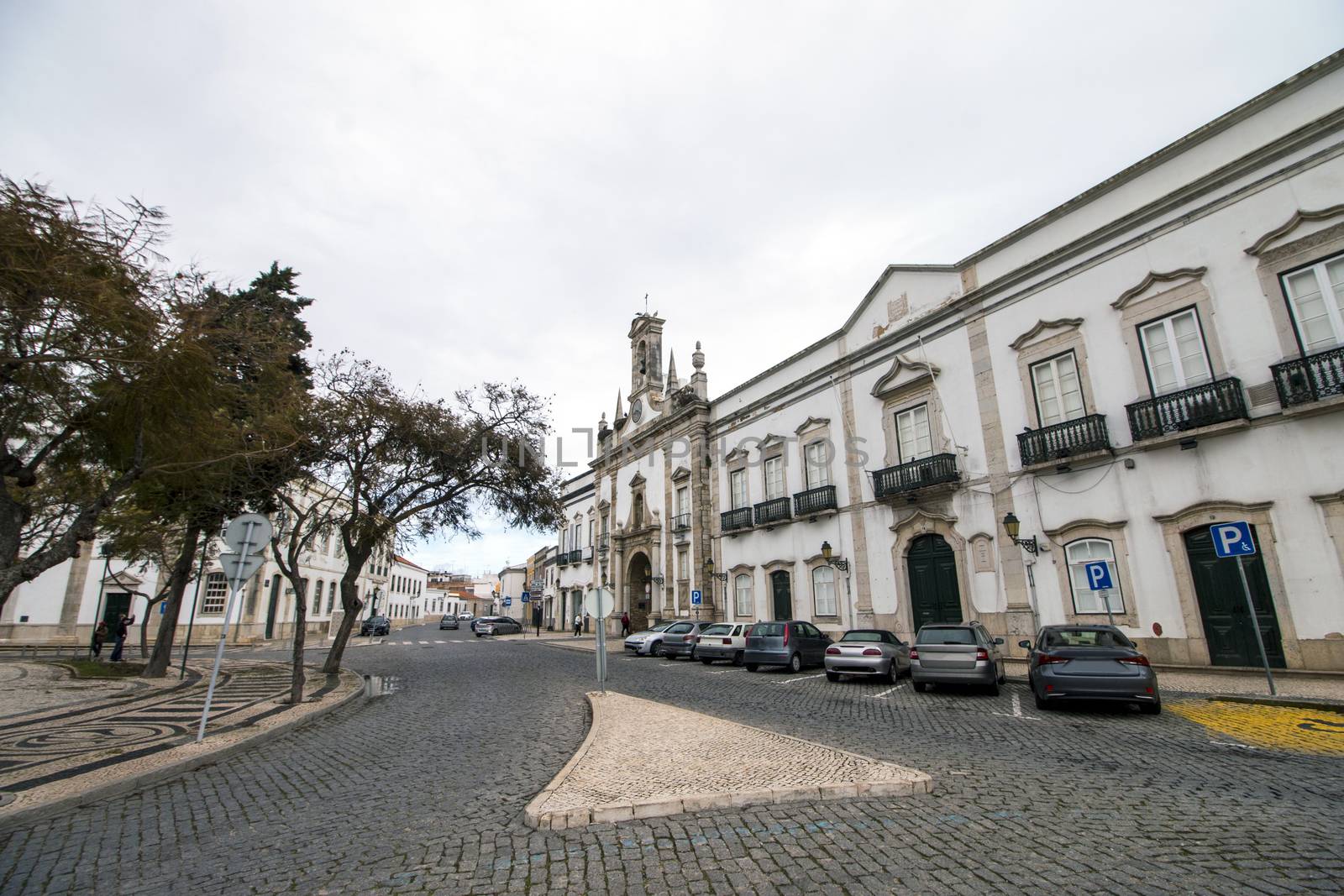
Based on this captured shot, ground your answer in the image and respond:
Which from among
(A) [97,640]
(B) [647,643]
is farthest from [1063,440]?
(A) [97,640]

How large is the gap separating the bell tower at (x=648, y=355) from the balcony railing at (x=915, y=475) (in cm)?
1625

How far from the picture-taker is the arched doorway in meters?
32.5

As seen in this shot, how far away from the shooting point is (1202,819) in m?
4.69

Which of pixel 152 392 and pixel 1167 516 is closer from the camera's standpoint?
pixel 152 392

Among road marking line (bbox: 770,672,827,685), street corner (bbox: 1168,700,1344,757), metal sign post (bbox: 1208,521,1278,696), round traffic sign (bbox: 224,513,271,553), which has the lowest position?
road marking line (bbox: 770,672,827,685)

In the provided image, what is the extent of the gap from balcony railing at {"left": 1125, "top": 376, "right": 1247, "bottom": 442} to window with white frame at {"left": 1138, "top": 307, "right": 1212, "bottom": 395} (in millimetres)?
426

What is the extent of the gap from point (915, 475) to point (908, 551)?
7.62ft

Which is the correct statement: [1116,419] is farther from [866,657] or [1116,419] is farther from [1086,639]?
[866,657]

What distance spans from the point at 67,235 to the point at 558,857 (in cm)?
675

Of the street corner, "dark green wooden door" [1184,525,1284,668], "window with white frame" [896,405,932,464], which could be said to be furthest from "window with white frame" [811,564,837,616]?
the street corner

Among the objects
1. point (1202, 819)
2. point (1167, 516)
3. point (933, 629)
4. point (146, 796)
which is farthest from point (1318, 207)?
point (146, 796)

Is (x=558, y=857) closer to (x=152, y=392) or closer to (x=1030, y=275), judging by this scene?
(x=152, y=392)

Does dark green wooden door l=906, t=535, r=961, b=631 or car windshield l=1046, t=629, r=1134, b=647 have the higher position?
dark green wooden door l=906, t=535, r=961, b=631

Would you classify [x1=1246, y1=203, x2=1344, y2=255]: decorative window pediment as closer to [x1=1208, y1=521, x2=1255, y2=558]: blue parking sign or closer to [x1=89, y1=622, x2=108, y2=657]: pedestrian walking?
[x1=1208, y1=521, x2=1255, y2=558]: blue parking sign
